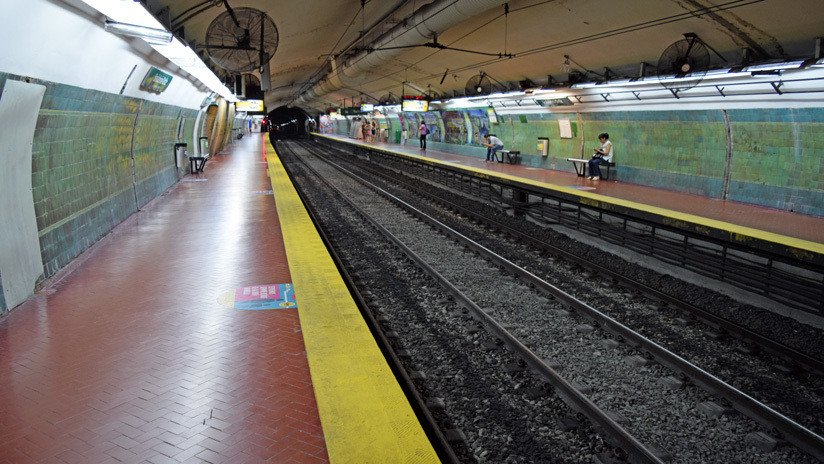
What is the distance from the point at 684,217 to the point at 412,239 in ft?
16.2

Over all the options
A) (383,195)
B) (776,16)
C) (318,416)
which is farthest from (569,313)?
(383,195)

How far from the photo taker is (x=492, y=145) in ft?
81.4

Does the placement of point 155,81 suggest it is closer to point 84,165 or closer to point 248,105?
point 84,165

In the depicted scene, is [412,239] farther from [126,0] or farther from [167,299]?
[126,0]

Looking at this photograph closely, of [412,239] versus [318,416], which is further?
[412,239]

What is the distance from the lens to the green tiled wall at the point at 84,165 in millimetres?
6949

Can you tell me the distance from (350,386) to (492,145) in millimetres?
21410

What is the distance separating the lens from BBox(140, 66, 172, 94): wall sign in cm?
1074

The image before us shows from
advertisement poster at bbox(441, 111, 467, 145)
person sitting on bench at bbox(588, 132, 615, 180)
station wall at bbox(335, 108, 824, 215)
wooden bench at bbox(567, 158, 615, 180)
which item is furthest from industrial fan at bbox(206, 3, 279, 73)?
advertisement poster at bbox(441, 111, 467, 145)

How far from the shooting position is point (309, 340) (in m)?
5.16

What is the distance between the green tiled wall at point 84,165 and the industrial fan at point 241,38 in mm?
1824

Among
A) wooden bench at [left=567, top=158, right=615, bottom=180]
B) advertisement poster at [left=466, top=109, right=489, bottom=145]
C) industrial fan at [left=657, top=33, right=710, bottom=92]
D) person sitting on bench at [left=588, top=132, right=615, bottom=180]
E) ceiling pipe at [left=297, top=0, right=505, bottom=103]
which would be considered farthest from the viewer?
advertisement poster at [left=466, top=109, right=489, bottom=145]

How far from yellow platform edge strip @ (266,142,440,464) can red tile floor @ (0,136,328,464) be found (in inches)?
4.6

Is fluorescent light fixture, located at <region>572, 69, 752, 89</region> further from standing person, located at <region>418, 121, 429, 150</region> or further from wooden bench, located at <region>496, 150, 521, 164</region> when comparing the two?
standing person, located at <region>418, 121, 429, 150</region>
